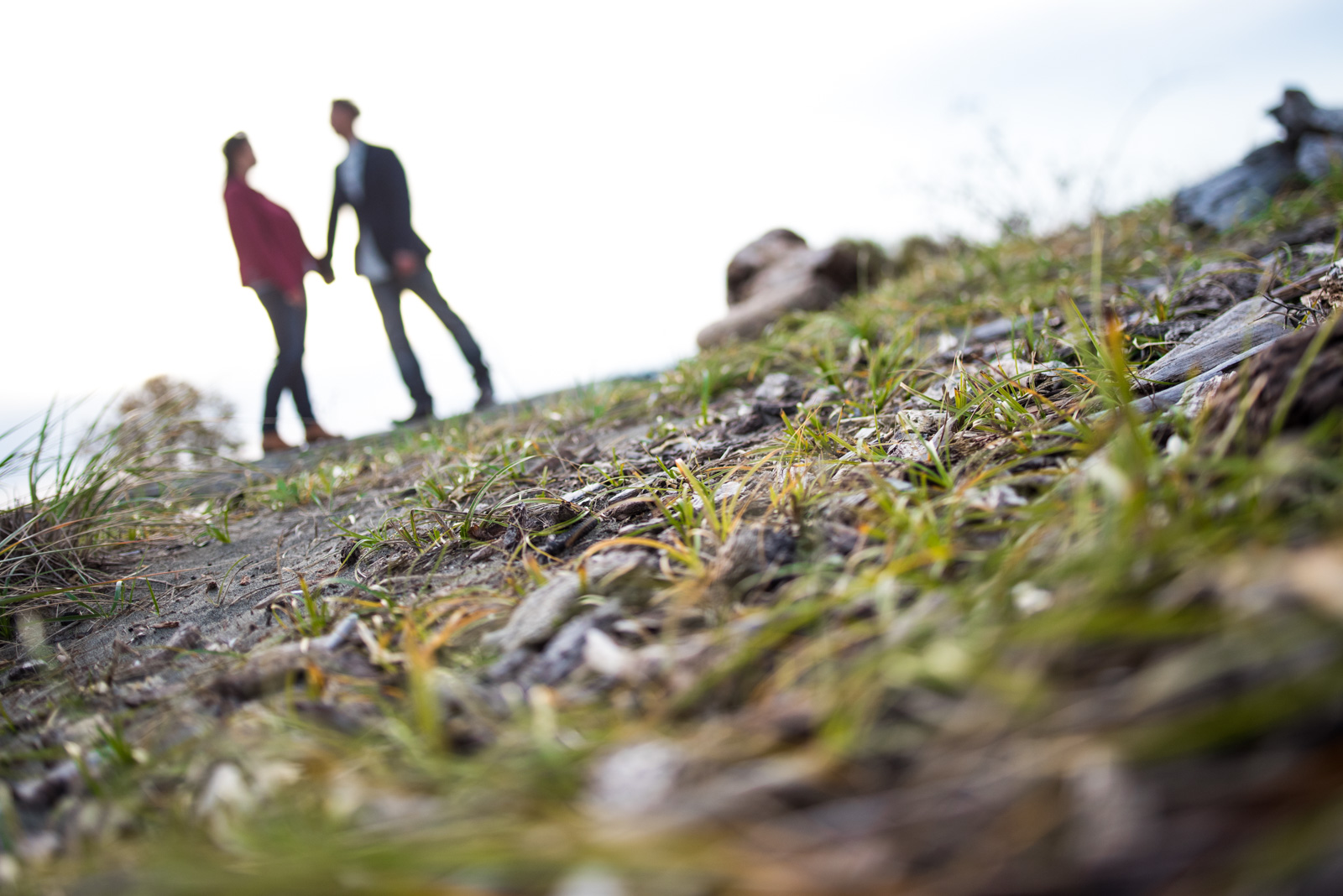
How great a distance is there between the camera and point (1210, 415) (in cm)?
107

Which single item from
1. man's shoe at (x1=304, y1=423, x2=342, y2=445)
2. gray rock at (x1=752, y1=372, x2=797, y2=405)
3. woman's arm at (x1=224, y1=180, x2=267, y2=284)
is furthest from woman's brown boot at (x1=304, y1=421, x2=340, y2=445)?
gray rock at (x1=752, y1=372, x2=797, y2=405)

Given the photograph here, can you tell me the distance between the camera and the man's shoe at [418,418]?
4.75 metres

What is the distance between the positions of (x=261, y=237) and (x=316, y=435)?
1.49 m

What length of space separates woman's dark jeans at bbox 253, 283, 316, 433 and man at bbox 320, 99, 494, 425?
46cm

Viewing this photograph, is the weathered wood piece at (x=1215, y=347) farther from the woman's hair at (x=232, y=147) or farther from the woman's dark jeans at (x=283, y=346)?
the woman's hair at (x=232, y=147)

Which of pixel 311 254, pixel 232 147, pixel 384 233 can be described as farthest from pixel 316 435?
pixel 232 147

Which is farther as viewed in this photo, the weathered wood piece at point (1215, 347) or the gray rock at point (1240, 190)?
the gray rock at point (1240, 190)

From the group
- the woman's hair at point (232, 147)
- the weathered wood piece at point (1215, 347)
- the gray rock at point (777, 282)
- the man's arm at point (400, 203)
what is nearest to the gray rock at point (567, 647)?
the weathered wood piece at point (1215, 347)

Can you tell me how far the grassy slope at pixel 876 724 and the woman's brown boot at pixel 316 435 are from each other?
4158 mm

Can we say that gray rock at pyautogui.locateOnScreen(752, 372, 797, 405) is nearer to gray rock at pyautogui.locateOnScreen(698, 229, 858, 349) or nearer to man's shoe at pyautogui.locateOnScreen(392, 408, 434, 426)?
gray rock at pyautogui.locateOnScreen(698, 229, 858, 349)

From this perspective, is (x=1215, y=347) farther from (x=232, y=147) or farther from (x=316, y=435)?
(x=232, y=147)

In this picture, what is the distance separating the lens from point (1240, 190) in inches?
183

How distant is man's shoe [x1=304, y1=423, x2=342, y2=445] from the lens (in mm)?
5117

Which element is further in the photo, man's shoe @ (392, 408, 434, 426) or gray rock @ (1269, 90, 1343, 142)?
man's shoe @ (392, 408, 434, 426)
